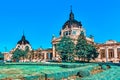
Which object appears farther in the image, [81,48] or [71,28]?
[71,28]

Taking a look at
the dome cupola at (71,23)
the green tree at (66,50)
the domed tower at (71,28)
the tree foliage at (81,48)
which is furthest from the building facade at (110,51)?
the green tree at (66,50)

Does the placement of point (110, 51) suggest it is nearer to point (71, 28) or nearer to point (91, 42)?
point (91, 42)

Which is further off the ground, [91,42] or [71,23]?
[71,23]

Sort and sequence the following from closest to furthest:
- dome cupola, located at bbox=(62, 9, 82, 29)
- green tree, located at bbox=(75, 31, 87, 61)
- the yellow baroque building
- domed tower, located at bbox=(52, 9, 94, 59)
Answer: green tree, located at bbox=(75, 31, 87, 61) → the yellow baroque building → domed tower, located at bbox=(52, 9, 94, 59) → dome cupola, located at bbox=(62, 9, 82, 29)

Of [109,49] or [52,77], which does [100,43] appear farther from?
[52,77]

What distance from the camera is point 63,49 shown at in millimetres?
62938

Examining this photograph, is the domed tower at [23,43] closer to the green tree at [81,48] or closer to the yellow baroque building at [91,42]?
the yellow baroque building at [91,42]

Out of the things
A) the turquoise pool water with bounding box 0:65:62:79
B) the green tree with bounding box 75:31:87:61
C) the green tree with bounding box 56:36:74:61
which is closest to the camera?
the turquoise pool water with bounding box 0:65:62:79

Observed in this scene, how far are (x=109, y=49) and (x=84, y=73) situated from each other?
6562 centimetres

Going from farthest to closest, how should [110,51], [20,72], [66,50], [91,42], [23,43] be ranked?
[23,43] → [110,51] → [91,42] → [66,50] → [20,72]

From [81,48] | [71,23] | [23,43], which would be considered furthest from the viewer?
[23,43]

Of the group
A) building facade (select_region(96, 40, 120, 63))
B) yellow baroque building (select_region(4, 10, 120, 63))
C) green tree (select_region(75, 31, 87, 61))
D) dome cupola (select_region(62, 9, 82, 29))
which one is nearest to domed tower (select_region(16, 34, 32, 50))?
dome cupola (select_region(62, 9, 82, 29))

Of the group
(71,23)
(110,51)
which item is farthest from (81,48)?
(71,23)

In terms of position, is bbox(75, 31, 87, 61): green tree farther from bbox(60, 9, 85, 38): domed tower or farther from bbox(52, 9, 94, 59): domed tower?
bbox(60, 9, 85, 38): domed tower
